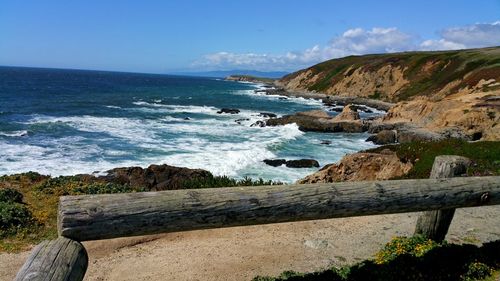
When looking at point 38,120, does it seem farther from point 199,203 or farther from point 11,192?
point 199,203

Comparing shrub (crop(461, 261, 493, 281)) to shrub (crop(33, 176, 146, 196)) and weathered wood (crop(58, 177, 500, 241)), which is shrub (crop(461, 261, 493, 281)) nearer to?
weathered wood (crop(58, 177, 500, 241))

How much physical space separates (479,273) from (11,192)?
447 inches

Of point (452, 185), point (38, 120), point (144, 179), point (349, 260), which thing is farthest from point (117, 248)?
point (38, 120)

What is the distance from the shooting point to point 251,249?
27.4 ft

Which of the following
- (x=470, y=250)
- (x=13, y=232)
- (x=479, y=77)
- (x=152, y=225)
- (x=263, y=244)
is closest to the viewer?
(x=152, y=225)

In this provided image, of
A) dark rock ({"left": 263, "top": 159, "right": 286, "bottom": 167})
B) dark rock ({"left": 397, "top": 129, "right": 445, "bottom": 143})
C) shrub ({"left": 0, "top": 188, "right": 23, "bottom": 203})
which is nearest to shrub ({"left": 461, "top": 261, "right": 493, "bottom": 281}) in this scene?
shrub ({"left": 0, "top": 188, "right": 23, "bottom": 203})

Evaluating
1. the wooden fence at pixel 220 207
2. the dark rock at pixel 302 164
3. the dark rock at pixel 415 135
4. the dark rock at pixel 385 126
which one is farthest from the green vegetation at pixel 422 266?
the dark rock at pixel 385 126

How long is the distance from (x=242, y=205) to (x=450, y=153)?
14704mm

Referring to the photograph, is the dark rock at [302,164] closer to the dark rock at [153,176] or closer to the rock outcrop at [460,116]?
the dark rock at [153,176]

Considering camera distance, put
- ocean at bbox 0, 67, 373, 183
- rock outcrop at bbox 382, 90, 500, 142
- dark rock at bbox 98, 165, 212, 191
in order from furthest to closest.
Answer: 1. rock outcrop at bbox 382, 90, 500, 142
2. ocean at bbox 0, 67, 373, 183
3. dark rock at bbox 98, 165, 212, 191

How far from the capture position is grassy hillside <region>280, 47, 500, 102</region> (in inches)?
2422

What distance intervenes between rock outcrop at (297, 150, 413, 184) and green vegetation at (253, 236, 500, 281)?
10.7 metres

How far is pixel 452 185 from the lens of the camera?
639cm

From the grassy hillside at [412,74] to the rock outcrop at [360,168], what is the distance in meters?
31.6
